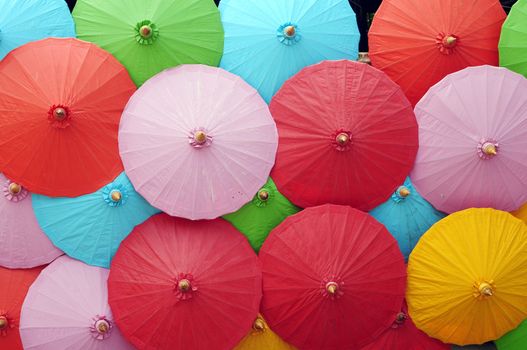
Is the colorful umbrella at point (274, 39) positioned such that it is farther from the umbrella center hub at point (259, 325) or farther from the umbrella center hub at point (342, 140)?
the umbrella center hub at point (259, 325)

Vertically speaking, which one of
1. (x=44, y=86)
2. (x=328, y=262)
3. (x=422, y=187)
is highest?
(x=422, y=187)

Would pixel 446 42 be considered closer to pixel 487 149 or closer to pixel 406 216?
pixel 487 149

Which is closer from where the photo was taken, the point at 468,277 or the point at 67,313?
the point at 67,313

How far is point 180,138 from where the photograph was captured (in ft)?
11.9

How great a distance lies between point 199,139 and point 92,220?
902 mm

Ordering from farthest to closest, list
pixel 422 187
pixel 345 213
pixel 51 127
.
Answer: pixel 422 187
pixel 345 213
pixel 51 127

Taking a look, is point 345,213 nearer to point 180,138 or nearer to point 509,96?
point 180,138

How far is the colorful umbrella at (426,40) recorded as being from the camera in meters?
4.22

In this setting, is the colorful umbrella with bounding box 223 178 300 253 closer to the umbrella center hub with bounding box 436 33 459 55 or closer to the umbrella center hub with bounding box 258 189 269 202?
the umbrella center hub with bounding box 258 189 269 202

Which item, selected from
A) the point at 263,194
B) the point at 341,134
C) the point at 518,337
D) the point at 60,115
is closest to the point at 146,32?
the point at 60,115

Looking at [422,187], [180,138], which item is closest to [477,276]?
[422,187]

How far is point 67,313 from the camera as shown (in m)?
3.71

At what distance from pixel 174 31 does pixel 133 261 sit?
58.8 inches

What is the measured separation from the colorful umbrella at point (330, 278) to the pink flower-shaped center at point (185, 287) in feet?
1.73
